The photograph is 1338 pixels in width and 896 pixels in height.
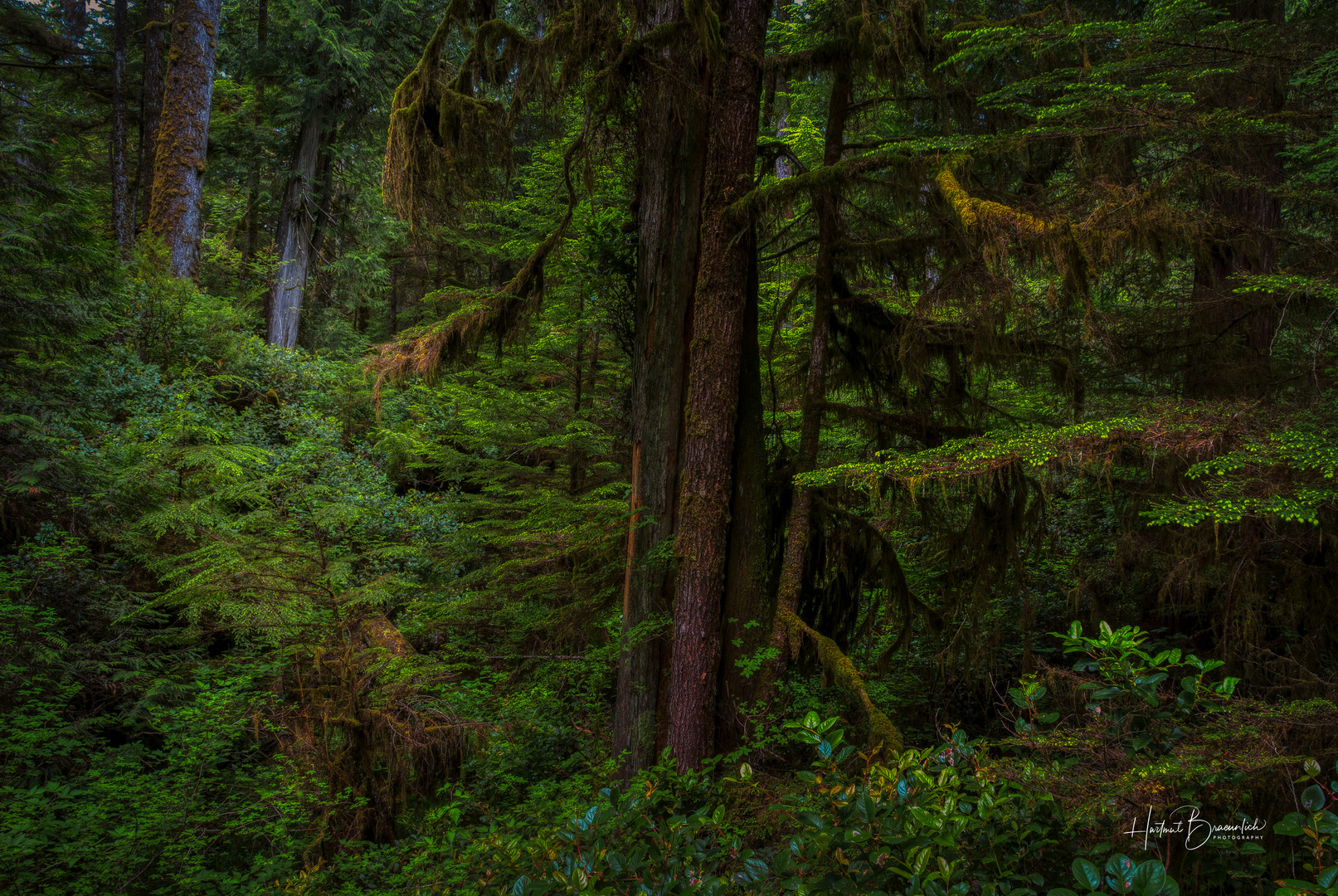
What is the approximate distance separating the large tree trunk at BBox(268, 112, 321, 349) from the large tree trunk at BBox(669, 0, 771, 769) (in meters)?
13.5

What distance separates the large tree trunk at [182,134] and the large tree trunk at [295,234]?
12.7 feet

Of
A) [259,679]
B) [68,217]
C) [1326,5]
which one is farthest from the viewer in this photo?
[68,217]

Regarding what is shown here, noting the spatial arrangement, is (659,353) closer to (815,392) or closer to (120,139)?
(815,392)

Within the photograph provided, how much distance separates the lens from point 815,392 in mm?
5102

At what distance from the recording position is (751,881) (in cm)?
191

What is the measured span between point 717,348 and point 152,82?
17186mm

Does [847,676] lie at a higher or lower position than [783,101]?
lower

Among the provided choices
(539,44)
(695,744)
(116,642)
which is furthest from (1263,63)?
(116,642)

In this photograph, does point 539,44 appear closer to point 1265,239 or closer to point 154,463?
point 1265,239

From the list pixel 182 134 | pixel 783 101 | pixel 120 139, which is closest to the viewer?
pixel 783 101

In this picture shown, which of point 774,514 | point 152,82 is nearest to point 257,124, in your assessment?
point 152,82

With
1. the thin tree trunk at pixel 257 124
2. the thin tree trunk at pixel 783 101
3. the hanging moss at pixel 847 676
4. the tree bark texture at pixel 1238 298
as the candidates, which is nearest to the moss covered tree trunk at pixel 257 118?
the thin tree trunk at pixel 257 124

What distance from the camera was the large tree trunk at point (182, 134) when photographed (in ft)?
34.7

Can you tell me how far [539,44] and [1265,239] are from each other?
5.78 m
